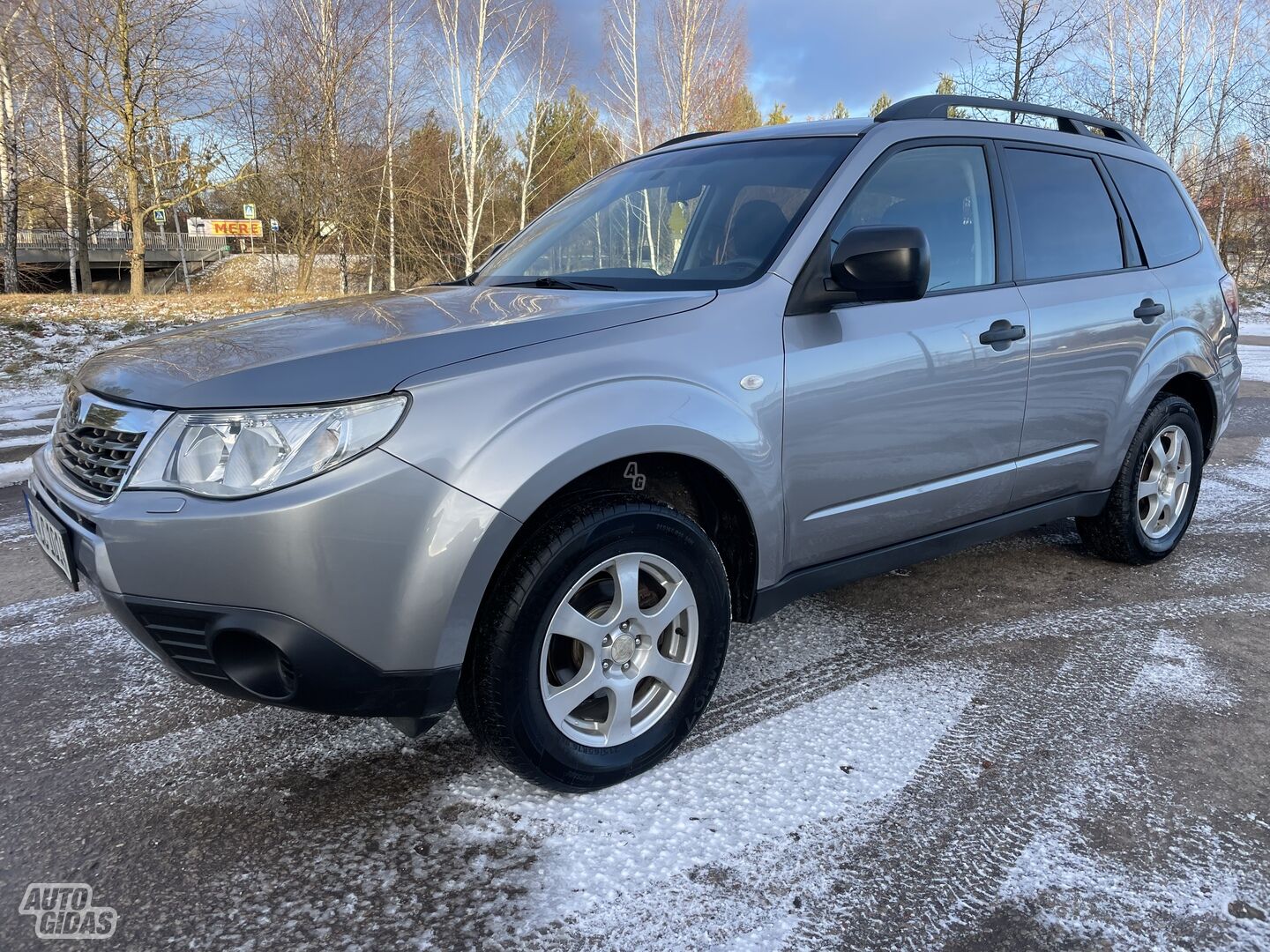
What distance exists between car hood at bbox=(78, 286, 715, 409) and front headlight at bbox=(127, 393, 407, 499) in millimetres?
32

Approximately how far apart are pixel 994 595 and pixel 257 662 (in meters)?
2.98

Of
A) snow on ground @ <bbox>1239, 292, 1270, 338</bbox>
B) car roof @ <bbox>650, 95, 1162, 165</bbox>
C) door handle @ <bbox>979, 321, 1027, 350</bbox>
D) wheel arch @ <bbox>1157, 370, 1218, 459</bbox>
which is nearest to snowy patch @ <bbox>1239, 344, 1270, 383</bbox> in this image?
snow on ground @ <bbox>1239, 292, 1270, 338</bbox>

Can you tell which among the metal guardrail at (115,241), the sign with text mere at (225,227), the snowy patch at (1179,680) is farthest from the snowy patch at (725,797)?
the sign with text mere at (225,227)

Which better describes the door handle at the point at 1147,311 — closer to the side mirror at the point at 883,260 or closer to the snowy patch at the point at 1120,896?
the side mirror at the point at 883,260

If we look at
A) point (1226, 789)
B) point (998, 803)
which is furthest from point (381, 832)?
point (1226, 789)

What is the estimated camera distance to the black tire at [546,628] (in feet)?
6.83

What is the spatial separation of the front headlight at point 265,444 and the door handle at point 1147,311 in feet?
10.3

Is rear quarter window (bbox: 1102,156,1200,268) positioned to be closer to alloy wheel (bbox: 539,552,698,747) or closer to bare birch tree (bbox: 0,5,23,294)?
alloy wheel (bbox: 539,552,698,747)

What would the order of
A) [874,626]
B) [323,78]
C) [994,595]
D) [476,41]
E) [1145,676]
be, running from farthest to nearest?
[323,78], [476,41], [994,595], [874,626], [1145,676]

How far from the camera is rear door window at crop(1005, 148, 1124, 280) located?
11.1ft

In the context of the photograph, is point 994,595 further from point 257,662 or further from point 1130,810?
point 257,662

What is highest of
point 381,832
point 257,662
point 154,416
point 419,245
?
point 419,245

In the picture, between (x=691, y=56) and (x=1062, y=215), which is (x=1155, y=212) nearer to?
(x=1062, y=215)

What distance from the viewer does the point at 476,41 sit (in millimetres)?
18609
